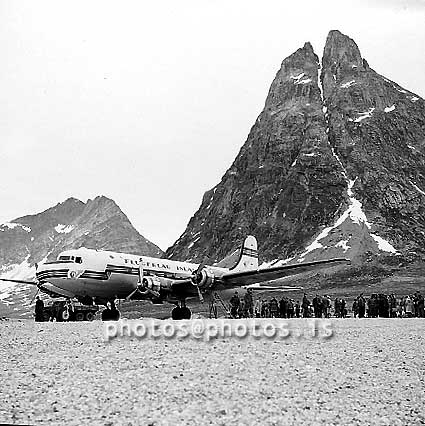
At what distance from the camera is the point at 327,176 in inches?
6609

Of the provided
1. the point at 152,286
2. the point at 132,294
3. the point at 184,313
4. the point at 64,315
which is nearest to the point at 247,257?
the point at 184,313

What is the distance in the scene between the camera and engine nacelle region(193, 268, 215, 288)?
96.9ft

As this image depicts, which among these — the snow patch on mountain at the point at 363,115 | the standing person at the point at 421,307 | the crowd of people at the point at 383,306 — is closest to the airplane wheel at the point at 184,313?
the crowd of people at the point at 383,306

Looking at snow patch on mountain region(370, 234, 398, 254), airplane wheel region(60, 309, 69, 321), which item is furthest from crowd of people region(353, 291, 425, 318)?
snow patch on mountain region(370, 234, 398, 254)

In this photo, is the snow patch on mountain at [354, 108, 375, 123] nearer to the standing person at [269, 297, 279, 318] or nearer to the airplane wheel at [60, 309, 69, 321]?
the standing person at [269, 297, 279, 318]

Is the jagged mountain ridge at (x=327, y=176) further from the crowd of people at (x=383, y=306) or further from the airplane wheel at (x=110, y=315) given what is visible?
the airplane wheel at (x=110, y=315)

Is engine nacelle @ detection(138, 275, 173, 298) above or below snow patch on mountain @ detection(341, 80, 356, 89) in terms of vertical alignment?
below

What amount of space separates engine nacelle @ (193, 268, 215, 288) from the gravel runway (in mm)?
14016

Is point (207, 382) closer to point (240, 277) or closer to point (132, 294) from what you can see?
point (132, 294)

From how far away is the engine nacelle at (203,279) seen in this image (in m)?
29.5

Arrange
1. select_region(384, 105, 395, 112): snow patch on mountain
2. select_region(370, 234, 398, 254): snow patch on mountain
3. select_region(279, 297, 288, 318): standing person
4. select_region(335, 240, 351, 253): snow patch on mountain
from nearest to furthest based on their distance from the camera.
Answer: select_region(279, 297, 288, 318): standing person, select_region(370, 234, 398, 254): snow patch on mountain, select_region(335, 240, 351, 253): snow patch on mountain, select_region(384, 105, 395, 112): snow patch on mountain

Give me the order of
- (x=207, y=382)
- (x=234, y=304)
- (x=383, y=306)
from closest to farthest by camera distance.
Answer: (x=207, y=382), (x=234, y=304), (x=383, y=306)

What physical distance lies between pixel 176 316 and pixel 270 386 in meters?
20.0

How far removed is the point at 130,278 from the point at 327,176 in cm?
14290
